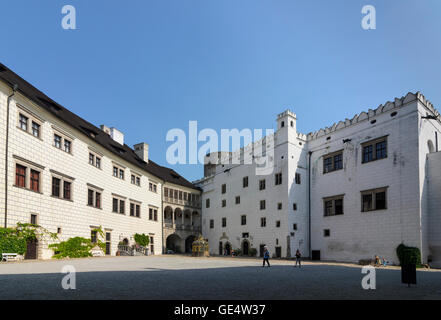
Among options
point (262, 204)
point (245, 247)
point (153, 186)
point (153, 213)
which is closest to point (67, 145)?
point (153, 186)

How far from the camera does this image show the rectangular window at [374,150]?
30797 mm

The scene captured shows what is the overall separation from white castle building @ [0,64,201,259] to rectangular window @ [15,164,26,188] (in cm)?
6

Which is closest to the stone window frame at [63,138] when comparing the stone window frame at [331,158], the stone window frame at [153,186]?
the stone window frame at [153,186]

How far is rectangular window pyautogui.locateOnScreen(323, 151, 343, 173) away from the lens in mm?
34625

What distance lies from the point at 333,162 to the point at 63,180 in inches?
1010

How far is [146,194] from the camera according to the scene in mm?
41688

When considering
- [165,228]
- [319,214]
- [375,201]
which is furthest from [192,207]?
[375,201]

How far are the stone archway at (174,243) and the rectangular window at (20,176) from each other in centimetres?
2675

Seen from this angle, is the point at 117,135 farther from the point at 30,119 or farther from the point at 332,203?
the point at 332,203

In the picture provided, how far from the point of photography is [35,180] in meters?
24.3

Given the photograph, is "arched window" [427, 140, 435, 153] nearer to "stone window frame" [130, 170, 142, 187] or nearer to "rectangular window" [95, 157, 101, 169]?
"stone window frame" [130, 170, 142, 187]

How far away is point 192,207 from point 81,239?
2411cm

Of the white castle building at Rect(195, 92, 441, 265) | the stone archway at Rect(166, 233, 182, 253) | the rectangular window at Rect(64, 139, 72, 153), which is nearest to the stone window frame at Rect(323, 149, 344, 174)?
the white castle building at Rect(195, 92, 441, 265)
